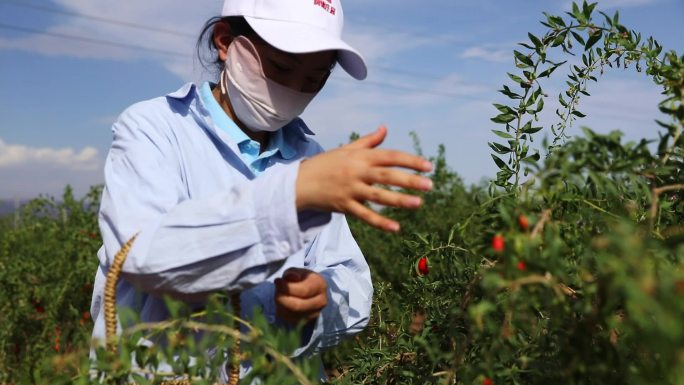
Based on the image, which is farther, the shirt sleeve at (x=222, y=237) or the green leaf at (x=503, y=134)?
the green leaf at (x=503, y=134)

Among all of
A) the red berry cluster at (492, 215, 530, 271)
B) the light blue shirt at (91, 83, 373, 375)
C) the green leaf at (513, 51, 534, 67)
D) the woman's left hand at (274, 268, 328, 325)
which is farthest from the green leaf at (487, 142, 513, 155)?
the red berry cluster at (492, 215, 530, 271)

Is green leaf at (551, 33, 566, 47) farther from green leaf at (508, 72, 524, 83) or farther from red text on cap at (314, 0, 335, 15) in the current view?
red text on cap at (314, 0, 335, 15)

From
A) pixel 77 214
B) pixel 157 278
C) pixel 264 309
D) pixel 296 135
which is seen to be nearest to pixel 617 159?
pixel 157 278

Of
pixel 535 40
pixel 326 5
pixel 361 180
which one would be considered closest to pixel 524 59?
pixel 535 40

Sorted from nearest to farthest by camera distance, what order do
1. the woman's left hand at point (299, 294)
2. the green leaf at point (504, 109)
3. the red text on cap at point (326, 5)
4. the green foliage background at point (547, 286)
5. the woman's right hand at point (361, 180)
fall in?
the green foliage background at point (547, 286)
the woman's right hand at point (361, 180)
the woman's left hand at point (299, 294)
the red text on cap at point (326, 5)
the green leaf at point (504, 109)

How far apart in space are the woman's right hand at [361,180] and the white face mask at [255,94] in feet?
1.90

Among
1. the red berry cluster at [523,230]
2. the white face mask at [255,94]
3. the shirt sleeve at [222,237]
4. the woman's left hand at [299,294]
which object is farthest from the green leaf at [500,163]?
the red berry cluster at [523,230]

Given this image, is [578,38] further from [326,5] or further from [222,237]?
[222,237]

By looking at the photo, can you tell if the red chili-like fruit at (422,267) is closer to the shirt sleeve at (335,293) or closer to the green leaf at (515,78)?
the shirt sleeve at (335,293)

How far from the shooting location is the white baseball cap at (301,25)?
1361 millimetres

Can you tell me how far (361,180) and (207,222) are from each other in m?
0.25

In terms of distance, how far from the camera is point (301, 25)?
143 centimetres

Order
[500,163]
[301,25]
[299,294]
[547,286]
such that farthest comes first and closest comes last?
[500,163] → [301,25] → [299,294] → [547,286]

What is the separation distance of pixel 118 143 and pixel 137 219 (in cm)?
24
